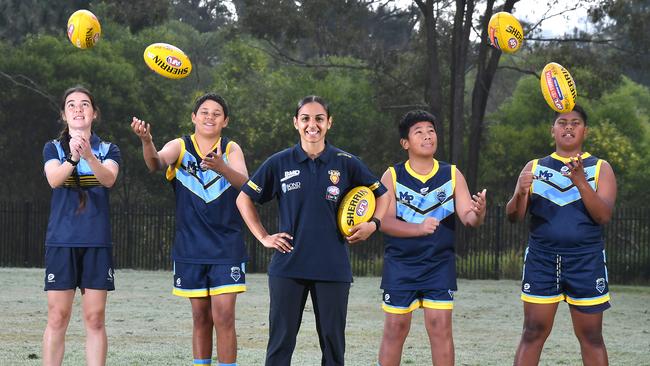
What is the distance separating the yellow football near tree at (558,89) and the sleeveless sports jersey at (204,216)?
7.74ft

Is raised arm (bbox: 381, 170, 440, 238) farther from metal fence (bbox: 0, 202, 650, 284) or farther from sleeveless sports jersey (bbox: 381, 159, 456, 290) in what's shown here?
metal fence (bbox: 0, 202, 650, 284)

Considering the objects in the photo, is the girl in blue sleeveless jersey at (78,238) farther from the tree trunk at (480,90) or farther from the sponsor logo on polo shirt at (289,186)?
the tree trunk at (480,90)

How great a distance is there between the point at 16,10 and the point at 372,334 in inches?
1162

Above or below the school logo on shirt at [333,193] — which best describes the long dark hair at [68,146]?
above

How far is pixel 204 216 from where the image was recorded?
7848 mm

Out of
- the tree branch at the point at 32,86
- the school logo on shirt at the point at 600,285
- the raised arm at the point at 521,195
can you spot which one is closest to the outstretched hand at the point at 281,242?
the raised arm at the point at 521,195

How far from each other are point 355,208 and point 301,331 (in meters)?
5.87

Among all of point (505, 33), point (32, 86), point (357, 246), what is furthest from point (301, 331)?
point (32, 86)

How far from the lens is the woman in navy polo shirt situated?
22.6 ft

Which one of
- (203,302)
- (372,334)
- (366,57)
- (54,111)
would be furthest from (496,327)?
(54,111)

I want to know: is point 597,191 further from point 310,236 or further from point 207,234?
point 207,234

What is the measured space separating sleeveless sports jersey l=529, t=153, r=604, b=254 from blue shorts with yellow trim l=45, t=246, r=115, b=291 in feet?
9.51

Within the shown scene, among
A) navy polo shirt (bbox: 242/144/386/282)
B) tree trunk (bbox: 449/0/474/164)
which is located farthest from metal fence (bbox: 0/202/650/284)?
navy polo shirt (bbox: 242/144/386/282)

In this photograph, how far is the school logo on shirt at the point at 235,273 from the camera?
309 inches
